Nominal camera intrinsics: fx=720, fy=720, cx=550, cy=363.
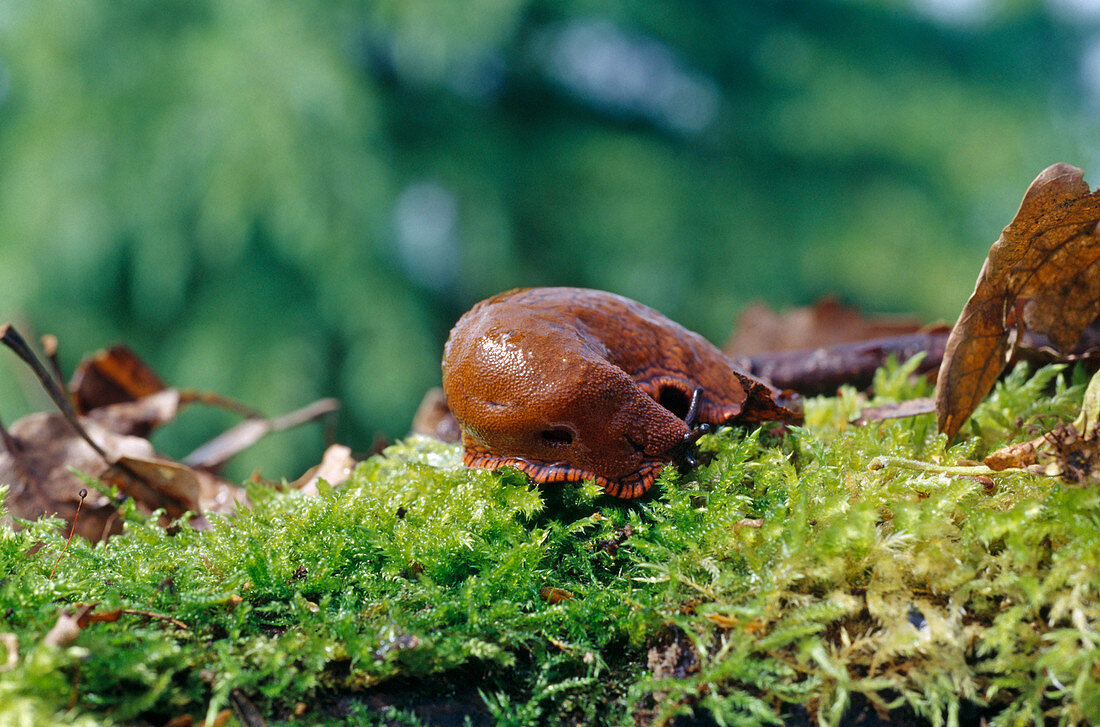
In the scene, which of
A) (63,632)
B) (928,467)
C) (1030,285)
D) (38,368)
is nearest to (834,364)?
(1030,285)

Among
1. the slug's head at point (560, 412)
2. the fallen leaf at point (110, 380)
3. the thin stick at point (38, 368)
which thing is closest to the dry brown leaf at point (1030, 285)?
the slug's head at point (560, 412)

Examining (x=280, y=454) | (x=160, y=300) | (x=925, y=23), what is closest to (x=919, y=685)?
(x=280, y=454)

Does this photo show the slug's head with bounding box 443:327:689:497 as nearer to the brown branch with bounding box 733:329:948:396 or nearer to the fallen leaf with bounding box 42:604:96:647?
the fallen leaf with bounding box 42:604:96:647

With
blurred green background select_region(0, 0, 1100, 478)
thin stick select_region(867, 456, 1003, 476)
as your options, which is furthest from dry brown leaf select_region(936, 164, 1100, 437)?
blurred green background select_region(0, 0, 1100, 478)

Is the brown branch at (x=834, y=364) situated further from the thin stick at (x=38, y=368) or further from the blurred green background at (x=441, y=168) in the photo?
the blurred green background at (x=441, y=168)

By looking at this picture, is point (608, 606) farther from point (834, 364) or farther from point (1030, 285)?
point (834, 364)

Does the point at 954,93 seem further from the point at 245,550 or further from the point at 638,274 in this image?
the point at 245,550
